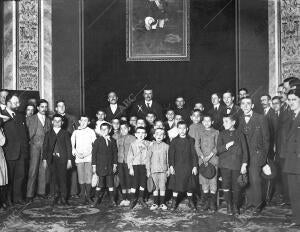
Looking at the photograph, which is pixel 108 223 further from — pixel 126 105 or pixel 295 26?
pixel 295 26

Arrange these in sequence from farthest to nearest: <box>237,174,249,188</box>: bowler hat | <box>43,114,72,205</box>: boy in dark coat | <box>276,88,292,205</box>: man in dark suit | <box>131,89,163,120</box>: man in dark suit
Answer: <box>131,89,163,120</box>: man in dark suit → <box>43,114,72,205</box>: boy in dark coat → <box>276,88,292,205</box>: man in dark suit → <box>237,174,249,188</box>: bowler hat

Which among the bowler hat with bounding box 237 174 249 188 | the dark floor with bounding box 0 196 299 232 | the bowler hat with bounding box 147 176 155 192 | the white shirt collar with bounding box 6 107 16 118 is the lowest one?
the dark floor with bounding box 0 196 299 232

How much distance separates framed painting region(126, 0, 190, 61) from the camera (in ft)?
31.1

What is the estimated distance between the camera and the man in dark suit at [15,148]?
6.52 meters

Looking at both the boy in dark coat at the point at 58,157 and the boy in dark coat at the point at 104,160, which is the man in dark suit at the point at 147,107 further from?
the boy in dark coat at the point at 58,157

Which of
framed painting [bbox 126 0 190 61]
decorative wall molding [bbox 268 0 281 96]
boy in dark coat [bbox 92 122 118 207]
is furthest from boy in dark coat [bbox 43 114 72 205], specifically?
decorative wall molding [bbox 268 0 281 96]

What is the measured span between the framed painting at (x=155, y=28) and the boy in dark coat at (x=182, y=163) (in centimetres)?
351

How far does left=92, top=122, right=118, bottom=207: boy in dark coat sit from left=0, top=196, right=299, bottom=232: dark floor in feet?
1.24

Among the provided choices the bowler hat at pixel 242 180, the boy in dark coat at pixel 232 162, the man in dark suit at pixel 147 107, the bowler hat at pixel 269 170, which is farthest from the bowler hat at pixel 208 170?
the man in dark suit at pixel 147 107

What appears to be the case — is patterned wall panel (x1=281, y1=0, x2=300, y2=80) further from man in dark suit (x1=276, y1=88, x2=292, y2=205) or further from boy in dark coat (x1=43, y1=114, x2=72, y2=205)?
boy in dark coat (x1=43, y1=114, x2=72, y2=205)

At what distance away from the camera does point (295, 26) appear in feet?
29.8

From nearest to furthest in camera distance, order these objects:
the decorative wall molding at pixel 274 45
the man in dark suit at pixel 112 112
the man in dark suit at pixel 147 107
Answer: the man in dark suit at pixel 112 112 → the man in dark suit at pixel 147 107 → the decorative wall molding at pixel 274 45

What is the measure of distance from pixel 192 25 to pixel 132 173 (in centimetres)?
432

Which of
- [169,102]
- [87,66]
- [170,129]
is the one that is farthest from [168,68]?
[170,129]
